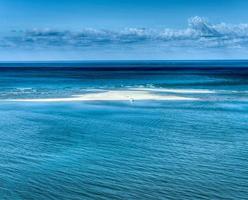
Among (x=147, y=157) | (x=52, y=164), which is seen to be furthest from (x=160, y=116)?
(x=52, y=164)

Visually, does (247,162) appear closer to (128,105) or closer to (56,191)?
(56,191)

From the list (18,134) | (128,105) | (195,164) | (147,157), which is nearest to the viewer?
(195,164)

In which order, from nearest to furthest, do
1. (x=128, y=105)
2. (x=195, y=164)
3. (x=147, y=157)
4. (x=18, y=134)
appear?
(x=195, y=164) → (x=147, y=157) → (x=18, y=134) → (x=128, y=105)

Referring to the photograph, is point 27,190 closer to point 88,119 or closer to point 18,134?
point 18,134

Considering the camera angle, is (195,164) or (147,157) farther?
(147,157)

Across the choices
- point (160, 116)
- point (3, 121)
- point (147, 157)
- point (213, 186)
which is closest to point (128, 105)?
point (160, 116)

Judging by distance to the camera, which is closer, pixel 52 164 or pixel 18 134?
pixel 52 164

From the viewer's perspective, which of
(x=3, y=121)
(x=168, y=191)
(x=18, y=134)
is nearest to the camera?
(x=168, y=191)

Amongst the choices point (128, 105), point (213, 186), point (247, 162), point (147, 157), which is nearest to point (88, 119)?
point (128, 105)

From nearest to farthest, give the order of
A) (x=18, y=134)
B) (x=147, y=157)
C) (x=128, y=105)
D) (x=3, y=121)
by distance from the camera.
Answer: (x=147, y=157), (x=18, y=134), (x=3, y=121), (x=128, y=105)
